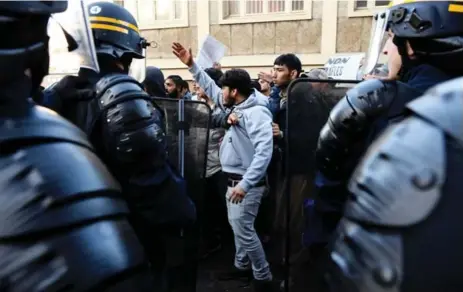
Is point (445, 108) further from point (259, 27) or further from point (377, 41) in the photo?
point (259, 27)

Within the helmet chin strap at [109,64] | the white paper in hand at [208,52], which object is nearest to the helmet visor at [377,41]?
the helmet chin strap at [109,64]

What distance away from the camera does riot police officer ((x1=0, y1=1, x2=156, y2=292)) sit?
2.37 feet

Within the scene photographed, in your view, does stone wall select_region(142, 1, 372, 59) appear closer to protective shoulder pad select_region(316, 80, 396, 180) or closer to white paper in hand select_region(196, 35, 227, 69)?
white paper in hand select_region(196, 35, 227, 69)

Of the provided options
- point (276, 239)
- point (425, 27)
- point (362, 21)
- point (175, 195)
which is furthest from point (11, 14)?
point (362, 21)

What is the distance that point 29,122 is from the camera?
823 mm

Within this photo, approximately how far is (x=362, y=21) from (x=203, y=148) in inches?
243

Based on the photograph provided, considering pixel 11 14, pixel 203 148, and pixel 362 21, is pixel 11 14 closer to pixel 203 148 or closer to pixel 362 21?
pixel 203 148

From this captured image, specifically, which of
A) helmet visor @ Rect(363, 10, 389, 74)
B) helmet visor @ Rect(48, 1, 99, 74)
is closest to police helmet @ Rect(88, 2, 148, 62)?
helmet visor @ Rect(48, 1, 99, 74)

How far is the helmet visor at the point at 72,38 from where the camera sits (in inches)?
64.9

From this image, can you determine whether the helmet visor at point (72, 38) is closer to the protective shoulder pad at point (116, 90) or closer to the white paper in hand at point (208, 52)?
the protective shoulder pad at point (116, 90)

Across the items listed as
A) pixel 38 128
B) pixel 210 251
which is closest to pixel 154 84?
pixel 210 251

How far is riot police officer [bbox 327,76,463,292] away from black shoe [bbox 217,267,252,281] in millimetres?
3155

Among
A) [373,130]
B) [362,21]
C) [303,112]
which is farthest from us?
[362,21]

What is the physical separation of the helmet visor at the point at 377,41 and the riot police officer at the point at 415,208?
151cm
